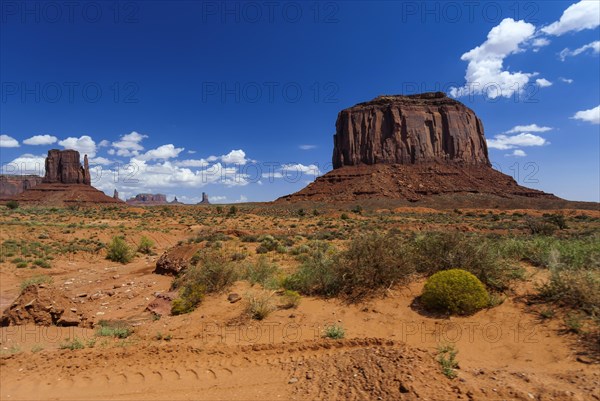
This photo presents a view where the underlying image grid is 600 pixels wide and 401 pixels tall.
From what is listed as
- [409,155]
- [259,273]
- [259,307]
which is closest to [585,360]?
[259,307]

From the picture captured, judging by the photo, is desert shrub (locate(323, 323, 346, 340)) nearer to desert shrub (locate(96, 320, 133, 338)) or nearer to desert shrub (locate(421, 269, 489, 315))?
desert shrub (locate(421, 269, 489, 315))

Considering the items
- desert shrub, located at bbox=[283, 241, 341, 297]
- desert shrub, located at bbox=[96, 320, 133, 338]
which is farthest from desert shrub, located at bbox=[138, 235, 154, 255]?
desert shrub, located at bbox=[283, 241, 341, 297]

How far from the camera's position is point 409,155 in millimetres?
92938

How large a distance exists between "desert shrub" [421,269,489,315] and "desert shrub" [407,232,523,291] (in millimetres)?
688

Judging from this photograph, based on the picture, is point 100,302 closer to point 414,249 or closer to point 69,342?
point 69,342

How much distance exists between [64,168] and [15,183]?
268ft

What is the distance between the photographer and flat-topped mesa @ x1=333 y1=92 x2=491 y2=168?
93688 mm

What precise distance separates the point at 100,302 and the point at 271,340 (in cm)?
689

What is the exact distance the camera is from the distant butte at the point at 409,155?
7781 cm

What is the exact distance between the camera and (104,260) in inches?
699

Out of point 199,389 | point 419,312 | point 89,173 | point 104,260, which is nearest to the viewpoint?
point 199,389

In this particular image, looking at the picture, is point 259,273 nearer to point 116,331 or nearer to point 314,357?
point 116,331

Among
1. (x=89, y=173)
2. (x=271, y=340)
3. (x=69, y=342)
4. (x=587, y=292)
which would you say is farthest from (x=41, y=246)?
(x=89, y=173)

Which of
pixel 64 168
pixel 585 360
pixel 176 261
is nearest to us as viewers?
pixel 585 360
